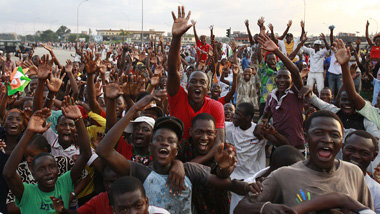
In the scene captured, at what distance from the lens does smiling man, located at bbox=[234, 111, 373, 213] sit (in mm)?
1845

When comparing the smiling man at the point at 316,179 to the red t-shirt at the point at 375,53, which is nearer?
the smiling man at the point at 316,179

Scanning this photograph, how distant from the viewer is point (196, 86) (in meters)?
3.40

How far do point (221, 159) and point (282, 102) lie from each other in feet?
7.54

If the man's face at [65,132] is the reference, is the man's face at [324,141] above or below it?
above

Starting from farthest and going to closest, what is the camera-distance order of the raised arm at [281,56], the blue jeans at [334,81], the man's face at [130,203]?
the blue jeans at [334,81]
the raised arm at [281,56]
the man's face at [130,203]

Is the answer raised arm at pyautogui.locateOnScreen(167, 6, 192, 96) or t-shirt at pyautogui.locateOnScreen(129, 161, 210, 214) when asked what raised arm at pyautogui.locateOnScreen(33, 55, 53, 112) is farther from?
t-shirt at pyautogui.locateOnScreen(129, 161, 210, 214)

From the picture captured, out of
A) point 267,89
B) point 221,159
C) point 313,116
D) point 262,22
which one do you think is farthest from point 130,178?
point 262,22

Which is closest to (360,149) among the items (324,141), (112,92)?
(324,141)

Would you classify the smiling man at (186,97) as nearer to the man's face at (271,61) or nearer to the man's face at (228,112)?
the man's face at (228,112)

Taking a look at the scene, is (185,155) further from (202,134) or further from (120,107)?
(120,107)

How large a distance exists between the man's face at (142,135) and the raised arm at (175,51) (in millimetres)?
408

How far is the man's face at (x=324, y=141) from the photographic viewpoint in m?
1.93

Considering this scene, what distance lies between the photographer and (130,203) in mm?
2148

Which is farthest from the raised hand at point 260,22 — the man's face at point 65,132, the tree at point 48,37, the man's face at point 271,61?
the tree at point 48,37
